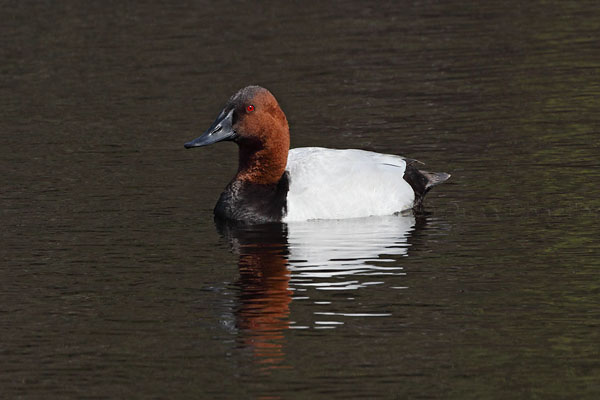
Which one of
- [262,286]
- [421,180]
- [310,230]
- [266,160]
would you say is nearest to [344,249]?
[310,230]

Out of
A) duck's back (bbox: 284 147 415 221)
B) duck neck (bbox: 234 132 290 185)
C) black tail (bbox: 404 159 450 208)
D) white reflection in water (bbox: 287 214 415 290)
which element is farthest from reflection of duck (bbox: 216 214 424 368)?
duck neck (bbox: 234 132 290 185)

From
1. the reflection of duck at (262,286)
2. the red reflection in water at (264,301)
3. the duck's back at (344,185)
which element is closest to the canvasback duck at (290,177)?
the duck's back at (344,185)

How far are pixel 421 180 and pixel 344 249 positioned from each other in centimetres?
206

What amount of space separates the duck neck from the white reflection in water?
2.25ft

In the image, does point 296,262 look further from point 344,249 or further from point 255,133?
point 255,133

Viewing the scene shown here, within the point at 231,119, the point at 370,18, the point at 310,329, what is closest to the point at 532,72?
the point at 370,18

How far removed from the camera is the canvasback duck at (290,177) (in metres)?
11.4

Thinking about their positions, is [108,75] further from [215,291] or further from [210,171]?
[215,291]

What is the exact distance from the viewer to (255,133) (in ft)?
38.3

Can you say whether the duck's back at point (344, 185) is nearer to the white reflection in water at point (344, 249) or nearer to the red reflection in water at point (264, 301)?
the white reflection in water at point (344, 249)

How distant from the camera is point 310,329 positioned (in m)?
7.90

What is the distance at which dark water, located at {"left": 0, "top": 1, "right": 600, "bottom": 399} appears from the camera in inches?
285

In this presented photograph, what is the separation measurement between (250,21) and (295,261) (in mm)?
13764

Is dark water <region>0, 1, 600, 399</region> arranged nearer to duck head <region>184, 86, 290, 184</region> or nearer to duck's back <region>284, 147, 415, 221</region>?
duck's back <region>284, 147, 415, 221</region>
